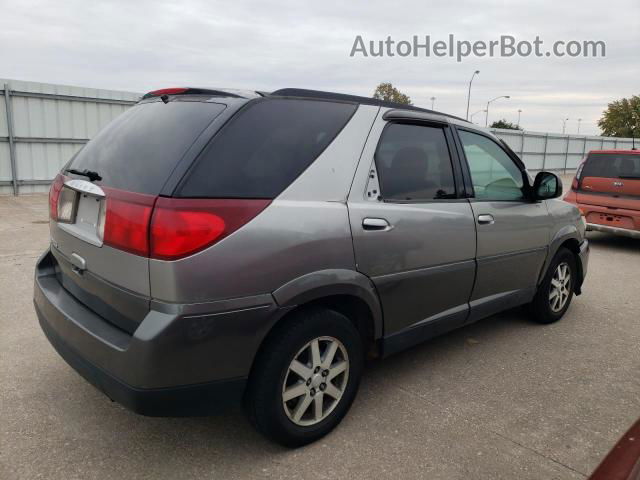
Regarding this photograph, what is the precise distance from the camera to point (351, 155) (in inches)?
105

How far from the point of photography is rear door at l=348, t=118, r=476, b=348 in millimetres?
2697

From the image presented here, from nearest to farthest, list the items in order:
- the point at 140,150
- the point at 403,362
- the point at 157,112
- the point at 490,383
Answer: the point at 140,150 → the point at 157,112 → the point at 490,383 → the point at 403,362

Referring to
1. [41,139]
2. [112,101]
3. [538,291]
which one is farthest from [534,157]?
[538,291]

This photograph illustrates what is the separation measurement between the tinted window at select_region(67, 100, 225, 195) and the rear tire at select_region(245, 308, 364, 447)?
35.0 inches

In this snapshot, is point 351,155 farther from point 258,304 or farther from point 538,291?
point 538,291

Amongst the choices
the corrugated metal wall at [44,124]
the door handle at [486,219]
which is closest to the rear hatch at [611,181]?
the door handle at [486,219]

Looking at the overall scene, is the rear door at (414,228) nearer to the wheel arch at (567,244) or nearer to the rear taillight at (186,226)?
the rear taillight at (186,226)

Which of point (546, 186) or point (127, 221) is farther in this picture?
point (546, 186)

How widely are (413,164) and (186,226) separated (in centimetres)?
155

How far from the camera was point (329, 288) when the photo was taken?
245 centimetres

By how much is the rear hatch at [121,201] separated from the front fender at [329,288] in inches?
23.5

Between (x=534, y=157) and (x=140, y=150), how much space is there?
26745 millimetres

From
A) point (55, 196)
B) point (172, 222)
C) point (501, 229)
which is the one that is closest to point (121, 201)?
point (172, 222)

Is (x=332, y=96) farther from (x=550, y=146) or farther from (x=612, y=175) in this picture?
(x=550, y=146)
